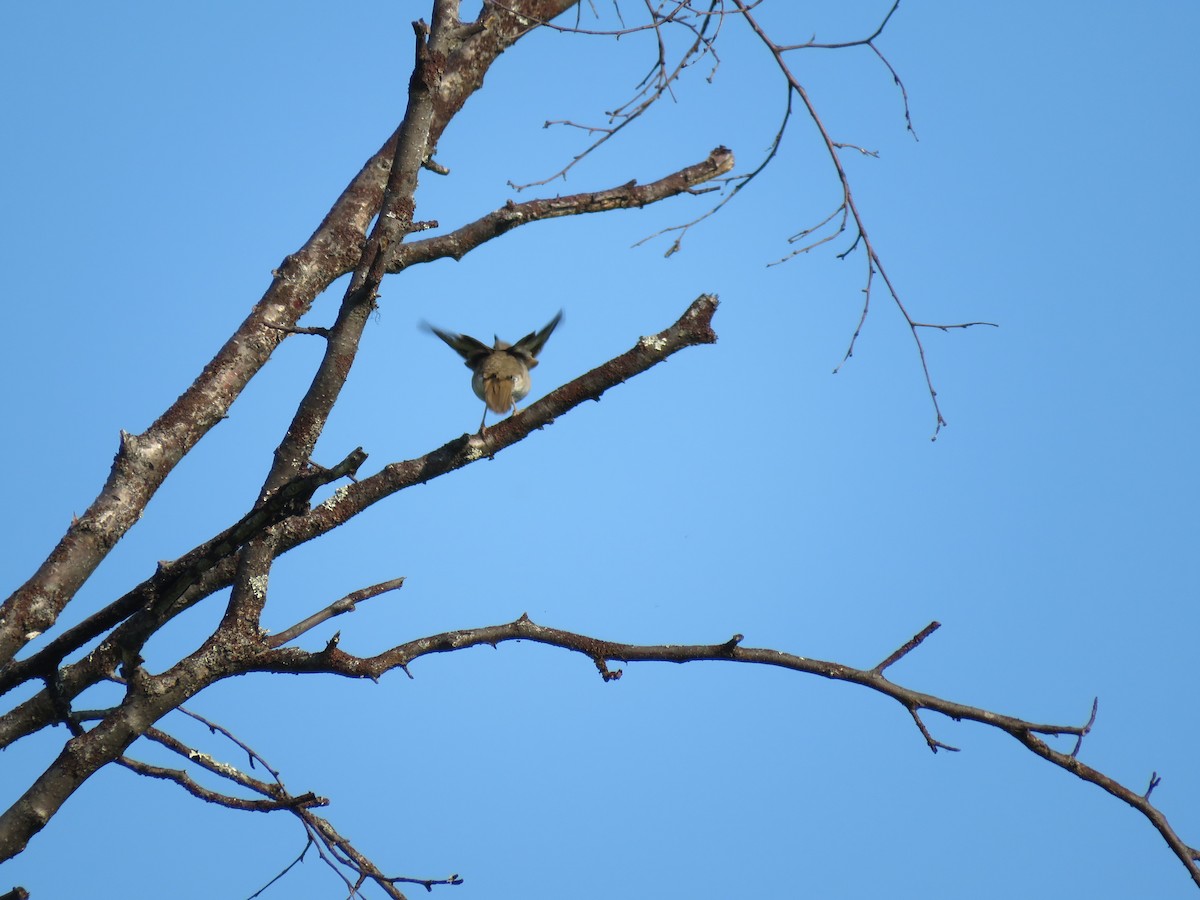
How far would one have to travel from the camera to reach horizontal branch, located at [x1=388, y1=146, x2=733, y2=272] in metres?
4.42

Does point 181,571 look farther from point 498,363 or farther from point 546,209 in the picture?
point 498,363

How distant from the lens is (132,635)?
2.92 metres

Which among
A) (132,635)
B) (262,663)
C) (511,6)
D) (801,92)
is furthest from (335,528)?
(511,6)

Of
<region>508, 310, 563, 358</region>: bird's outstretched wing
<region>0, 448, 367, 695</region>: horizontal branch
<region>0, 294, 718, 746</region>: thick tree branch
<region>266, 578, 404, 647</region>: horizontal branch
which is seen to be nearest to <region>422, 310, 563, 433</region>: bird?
<region>508, 310, 563, 358</region>: bird's outstretched wing

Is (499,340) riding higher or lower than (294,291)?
higher

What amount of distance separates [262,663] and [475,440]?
34.9 inches

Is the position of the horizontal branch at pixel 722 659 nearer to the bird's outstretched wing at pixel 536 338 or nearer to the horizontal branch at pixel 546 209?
the horizontal branch at pixel 546 209

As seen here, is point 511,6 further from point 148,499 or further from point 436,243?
point 148,499

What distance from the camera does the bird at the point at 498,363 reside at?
5.97 metres

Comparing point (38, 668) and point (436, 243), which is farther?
point (436, 243)

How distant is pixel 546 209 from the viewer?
4.69 meters

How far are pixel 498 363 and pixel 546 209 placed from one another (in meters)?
1.44

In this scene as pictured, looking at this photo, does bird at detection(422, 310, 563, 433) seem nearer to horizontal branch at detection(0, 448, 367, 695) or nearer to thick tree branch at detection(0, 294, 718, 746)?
thick tree branch at detection(0, 294, 718, 746)

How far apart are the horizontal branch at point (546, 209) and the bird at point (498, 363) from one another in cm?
109
